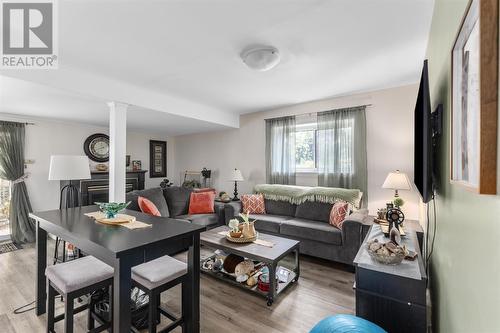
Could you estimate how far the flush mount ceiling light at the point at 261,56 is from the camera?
2123 mm

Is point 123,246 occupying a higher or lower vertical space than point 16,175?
lower

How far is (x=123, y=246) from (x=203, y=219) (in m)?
2.50

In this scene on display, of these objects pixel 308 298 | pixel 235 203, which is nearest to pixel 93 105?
pixel 235 203

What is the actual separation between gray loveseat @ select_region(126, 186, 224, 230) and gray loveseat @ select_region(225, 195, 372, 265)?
0.74 ft

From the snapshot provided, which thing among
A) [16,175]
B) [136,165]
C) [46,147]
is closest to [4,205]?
[16,175]

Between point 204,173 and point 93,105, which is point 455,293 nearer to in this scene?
point 93,105

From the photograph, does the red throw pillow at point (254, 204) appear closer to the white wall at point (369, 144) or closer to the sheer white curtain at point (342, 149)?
the white wall at point (369, 144)

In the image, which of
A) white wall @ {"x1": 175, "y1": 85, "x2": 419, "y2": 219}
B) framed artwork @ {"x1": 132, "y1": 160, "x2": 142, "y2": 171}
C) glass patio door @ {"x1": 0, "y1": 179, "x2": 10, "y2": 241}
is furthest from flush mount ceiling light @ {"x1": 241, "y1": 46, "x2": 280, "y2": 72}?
glass patio door @ {"x1": 0, "y1": 179, "x2": 10, "y2": 241}

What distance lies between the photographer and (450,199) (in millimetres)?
1179

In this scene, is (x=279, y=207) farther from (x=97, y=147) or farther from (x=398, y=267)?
(x=97, y=147)

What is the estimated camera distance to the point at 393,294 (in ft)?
4.60

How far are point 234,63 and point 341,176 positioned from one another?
2.39 meters

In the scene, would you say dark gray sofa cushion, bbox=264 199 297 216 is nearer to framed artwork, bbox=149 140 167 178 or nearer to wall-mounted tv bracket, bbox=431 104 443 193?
wall-mounted tv bracket, bbox=431 104 443 193

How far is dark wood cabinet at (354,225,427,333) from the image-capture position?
4.42 feet
